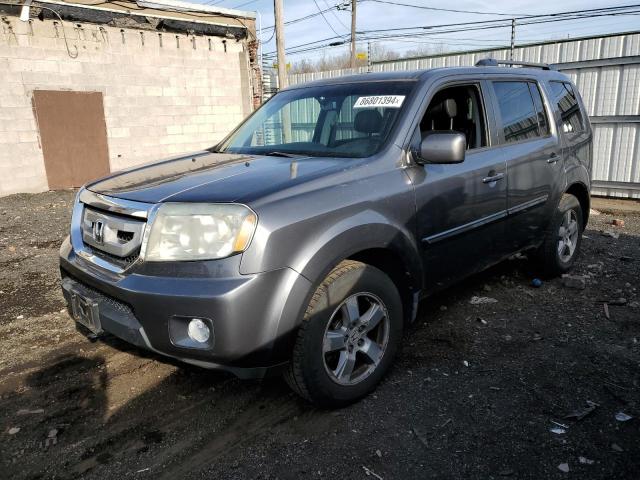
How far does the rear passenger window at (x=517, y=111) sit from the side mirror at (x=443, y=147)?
3.70 ft

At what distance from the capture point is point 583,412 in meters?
2.82

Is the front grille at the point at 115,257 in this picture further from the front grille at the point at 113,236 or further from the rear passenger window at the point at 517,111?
the rear passenger window at the point at 517,111

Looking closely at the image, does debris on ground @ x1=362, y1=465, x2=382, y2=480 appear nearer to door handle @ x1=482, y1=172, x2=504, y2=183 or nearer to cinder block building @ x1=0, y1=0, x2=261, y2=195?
door handle @ x1=482, y1=172, x2=504, y2=183

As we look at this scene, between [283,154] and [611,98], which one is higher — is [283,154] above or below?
below

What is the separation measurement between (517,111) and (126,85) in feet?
32.0

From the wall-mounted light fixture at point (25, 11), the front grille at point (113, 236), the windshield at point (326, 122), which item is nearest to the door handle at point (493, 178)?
the windshield at point (326, 122)

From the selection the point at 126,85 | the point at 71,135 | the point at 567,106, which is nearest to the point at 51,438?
the point at 567,106

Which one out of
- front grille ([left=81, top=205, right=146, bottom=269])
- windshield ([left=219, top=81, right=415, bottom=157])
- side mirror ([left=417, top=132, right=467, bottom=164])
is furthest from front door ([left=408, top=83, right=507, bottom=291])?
front grille ([left=81, top=205, right=146, bottom=269])

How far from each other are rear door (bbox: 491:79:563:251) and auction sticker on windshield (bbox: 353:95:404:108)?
1.03 m

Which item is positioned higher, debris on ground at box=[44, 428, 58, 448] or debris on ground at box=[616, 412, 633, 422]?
debris on ground at box=[44, 428, 58, 448]

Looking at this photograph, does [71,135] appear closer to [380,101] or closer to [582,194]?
[380,101]

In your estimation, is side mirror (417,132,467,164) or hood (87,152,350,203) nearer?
hood (87,152,350,203)

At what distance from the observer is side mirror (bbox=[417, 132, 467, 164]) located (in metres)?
2.96

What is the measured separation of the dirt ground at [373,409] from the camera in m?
2.46
